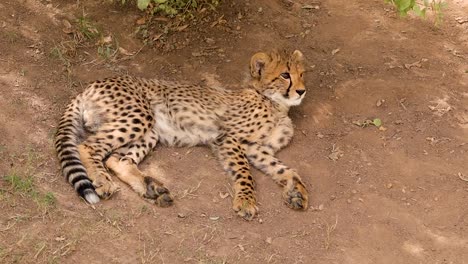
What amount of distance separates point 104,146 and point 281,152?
1.61m

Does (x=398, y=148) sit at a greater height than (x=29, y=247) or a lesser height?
lesser

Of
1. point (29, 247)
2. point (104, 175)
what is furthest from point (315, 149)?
point (29, 247)

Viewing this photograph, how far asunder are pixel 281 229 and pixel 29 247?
1.84 meters

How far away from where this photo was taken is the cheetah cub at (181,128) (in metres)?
5.57

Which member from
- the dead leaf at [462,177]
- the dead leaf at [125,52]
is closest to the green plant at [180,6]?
the dead leaf at [125,52]

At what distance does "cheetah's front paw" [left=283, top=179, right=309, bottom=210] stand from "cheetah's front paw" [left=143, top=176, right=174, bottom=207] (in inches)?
37.1

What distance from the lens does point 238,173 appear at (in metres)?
5.93

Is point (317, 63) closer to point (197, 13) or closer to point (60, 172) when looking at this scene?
point (197, 13)

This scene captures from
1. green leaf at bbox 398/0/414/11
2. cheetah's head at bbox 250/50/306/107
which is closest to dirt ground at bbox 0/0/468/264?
cheetah's head at bbox 250/50/306/107

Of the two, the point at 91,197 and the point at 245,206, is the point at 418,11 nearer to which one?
the point at 245,206

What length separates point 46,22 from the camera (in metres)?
7.36

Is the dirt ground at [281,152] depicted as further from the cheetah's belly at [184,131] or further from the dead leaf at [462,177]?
the cheetah's belly at [184,131]

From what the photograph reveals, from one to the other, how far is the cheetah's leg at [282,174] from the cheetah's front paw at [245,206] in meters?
0.31

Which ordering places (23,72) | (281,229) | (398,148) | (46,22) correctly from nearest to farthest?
(281,229) → (398,148) → (23,72) → (46,22)
